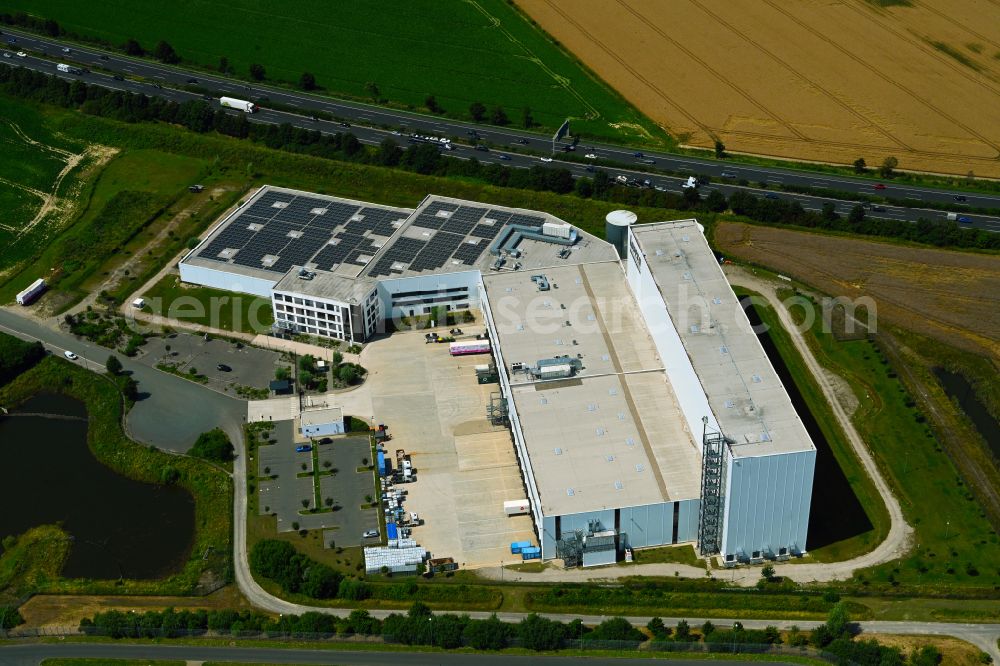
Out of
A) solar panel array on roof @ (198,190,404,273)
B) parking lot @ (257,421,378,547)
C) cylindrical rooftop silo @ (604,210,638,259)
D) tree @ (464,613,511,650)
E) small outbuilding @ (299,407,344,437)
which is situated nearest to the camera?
tree @ (464,613,511,650)

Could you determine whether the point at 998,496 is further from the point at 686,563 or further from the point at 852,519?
the point at 686,563

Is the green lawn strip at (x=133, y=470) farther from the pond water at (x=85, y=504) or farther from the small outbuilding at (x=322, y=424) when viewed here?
the small outbuilding at (x=322, y=424)

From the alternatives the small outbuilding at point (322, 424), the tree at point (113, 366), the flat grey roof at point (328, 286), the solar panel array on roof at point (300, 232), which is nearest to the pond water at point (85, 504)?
the tree at point (113, 366)

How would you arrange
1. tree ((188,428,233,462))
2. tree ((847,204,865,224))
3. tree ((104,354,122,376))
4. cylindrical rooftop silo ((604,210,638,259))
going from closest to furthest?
tree ((188,428,233,462)), tree ((104,354,122,376)), cylindrical rooftop silo ((604,210,638,259)), tree ((847,204,865,224))

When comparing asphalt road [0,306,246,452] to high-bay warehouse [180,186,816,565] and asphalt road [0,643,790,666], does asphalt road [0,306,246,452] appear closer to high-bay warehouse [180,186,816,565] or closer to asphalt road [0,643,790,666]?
high-bay warehouse [180,186,816,565]

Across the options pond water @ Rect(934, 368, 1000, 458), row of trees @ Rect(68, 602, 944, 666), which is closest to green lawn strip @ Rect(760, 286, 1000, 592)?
pond water @ Rect(934, 368, 1000, 458)

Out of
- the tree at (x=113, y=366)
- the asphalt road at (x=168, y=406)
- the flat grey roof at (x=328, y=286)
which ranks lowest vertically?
the asphalt road at (x=168, y=406)

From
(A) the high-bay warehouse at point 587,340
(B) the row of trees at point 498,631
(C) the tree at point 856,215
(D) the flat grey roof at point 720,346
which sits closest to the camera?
(B) the row of trees at point 498,631
